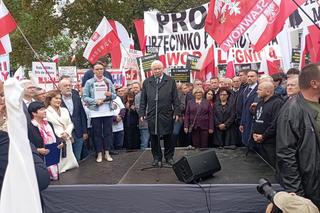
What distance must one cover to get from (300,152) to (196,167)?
260 centimetres

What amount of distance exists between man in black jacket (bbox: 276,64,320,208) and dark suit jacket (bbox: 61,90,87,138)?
16.0 feet

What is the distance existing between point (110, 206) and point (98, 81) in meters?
2.35

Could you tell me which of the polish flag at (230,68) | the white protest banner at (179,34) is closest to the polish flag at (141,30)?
the white protest banner at (179,34)

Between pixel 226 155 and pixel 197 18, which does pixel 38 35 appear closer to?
pixel 197 18

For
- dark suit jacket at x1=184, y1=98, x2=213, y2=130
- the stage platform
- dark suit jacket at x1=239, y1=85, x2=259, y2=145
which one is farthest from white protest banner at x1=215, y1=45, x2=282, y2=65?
the stage platform

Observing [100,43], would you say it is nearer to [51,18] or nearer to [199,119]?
[199,119]

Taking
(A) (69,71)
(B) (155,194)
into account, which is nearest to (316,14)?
(B) (155,194)

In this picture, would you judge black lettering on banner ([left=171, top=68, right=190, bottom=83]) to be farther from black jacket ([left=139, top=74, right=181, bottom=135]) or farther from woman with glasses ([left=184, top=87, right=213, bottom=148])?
black jacket ([left=139, top=74, right=181, bottom=135])

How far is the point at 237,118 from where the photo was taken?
8836 millimetres

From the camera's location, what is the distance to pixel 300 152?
3.63 m

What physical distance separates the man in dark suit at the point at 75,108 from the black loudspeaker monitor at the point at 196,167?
2.46 meters

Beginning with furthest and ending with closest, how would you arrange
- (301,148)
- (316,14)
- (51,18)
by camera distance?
(51,18)
(316,14)
(301,148)

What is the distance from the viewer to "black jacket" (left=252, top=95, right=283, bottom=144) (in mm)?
6516

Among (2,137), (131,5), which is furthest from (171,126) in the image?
(131,5)
